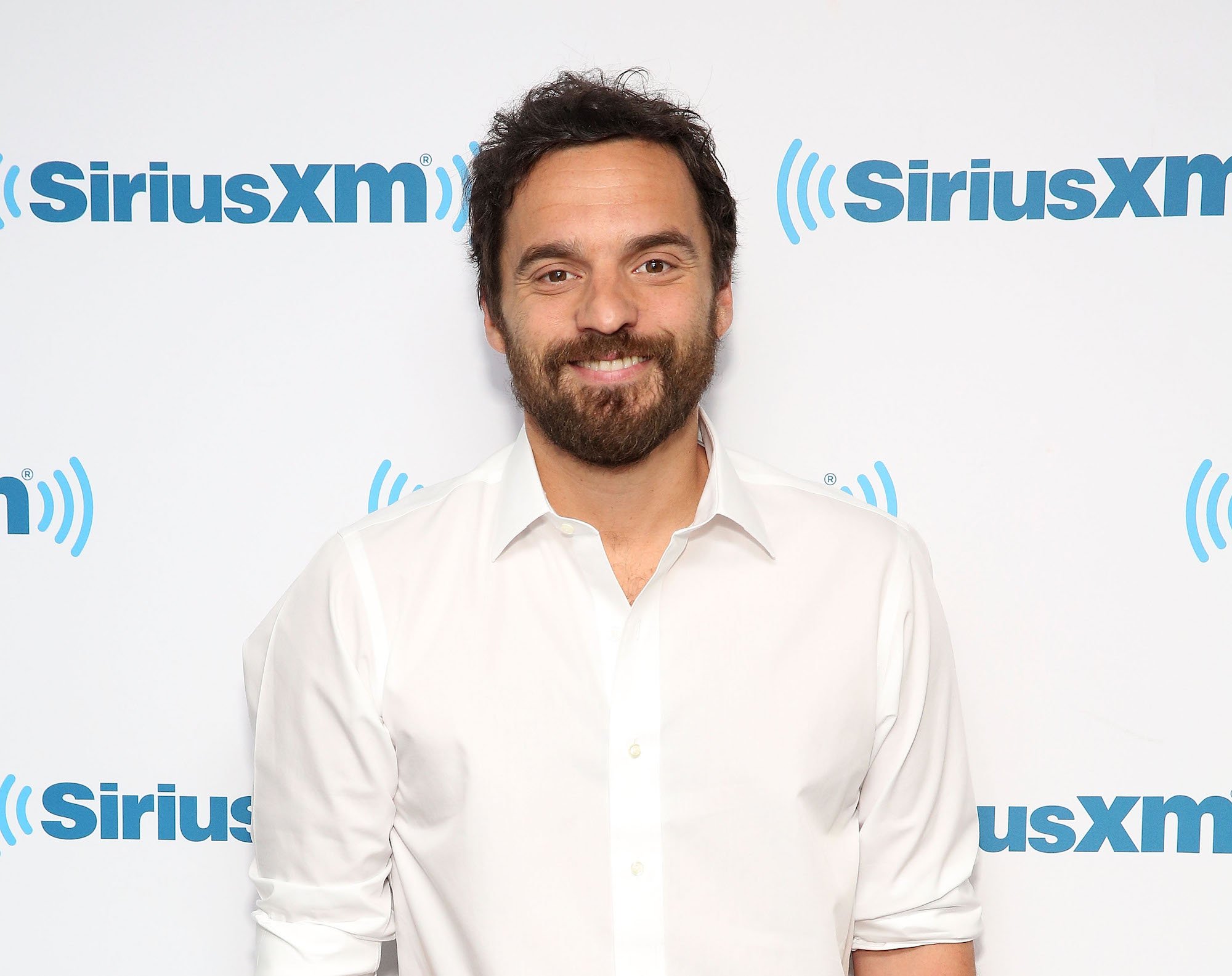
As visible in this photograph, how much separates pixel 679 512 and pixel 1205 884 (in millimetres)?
1033

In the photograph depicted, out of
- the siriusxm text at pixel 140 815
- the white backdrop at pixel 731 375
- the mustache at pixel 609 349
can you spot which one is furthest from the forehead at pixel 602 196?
the siriusxm text at pixel 140 815

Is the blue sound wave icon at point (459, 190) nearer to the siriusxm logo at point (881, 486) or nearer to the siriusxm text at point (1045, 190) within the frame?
the siriusxm text at point (1045, 190)

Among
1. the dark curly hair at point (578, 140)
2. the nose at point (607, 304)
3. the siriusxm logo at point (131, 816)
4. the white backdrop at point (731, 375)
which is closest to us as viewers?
the nose at point (607, 304)

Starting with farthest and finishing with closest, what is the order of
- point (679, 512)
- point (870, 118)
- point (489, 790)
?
1. point (870, 118)
2. point (679, 512)
3. point (489, 790)

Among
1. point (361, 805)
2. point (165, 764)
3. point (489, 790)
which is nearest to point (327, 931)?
point (361, 805)

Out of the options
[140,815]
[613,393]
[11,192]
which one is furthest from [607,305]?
[140,815]

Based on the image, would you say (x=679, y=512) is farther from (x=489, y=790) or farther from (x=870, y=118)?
(x=870, y=118)

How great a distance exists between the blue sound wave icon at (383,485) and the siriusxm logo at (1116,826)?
102 cm

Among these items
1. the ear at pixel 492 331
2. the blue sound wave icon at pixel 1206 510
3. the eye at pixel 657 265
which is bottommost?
the blue sound wave icon at pixel 1206 510

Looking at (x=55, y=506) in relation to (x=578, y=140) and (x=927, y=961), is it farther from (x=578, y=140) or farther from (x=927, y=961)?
(x=927, y=961)

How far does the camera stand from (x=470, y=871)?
4.16 ft

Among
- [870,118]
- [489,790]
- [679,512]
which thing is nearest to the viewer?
[489,790]

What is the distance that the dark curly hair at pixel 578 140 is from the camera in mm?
1366

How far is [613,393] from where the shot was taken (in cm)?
129
